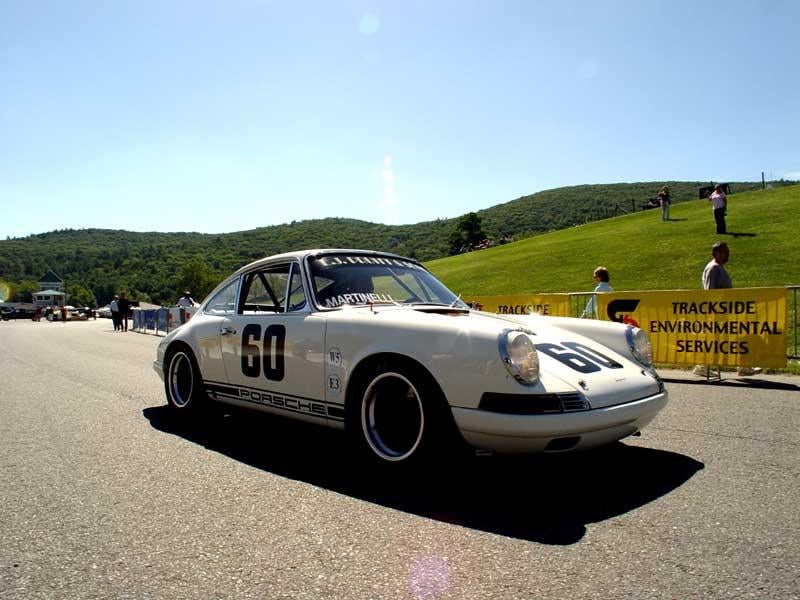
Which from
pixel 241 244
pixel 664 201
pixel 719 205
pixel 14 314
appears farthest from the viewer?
pixel 241 244

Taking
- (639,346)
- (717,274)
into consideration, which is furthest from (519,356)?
(717,274)

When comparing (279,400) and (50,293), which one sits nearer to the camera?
(279,400)

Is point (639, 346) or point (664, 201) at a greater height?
point (664, 201)

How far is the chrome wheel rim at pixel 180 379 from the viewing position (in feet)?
17.9

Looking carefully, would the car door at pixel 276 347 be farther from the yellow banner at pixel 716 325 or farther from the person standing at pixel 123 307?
the person standing at pixel 123 307

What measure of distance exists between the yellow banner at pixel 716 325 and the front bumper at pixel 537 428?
17.6 ft

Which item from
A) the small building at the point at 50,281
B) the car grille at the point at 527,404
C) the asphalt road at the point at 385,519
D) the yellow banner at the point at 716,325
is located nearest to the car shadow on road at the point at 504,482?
the asphalt road at the point at 385,519

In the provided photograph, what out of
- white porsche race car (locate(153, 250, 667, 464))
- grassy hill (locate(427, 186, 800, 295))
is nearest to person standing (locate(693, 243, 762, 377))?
white porsche race car (locate(153, 250, 667, 464))

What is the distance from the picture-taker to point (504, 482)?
11.3ft

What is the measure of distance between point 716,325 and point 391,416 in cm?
613

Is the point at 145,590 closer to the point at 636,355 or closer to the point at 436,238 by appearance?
the point at 636,355

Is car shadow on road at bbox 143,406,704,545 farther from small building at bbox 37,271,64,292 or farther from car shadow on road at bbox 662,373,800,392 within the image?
small building at bbox 37,271,64,292

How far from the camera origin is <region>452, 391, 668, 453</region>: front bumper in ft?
10.0

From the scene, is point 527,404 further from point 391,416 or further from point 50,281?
point 50,281
